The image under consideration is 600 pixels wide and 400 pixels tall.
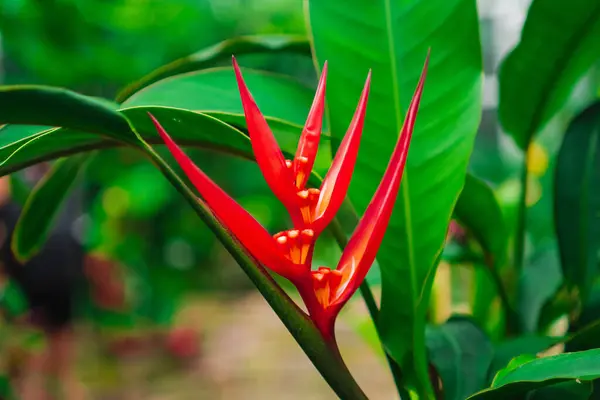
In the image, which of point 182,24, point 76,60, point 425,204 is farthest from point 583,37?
point 182,24

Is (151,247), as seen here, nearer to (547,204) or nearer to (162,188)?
(162,188)

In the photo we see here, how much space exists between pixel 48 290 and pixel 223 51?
1001 millimetres

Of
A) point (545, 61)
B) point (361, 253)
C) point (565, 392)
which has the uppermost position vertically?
point (545, 61)

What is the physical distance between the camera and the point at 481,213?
1.56 feet

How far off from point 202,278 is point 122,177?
70 centimetres

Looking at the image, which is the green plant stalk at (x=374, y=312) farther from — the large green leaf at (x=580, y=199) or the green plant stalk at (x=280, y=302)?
the large green leaf at (x=580, y=199)

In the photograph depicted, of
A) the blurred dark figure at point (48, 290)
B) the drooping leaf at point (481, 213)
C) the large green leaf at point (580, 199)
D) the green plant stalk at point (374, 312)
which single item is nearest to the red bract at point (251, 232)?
the green plant stalk at point (374, 312)

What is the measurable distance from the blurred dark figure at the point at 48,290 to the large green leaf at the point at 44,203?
2.20 feet

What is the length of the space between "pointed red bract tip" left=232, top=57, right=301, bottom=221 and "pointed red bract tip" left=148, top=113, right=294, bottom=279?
1.1 inches

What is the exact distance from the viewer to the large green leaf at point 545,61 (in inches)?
16.7

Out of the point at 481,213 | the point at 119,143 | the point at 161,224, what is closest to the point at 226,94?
the point at 119,143

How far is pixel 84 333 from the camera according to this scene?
1.73 m

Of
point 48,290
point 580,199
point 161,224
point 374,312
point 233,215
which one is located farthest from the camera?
point 161,224

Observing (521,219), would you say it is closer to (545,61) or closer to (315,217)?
(545,61)
